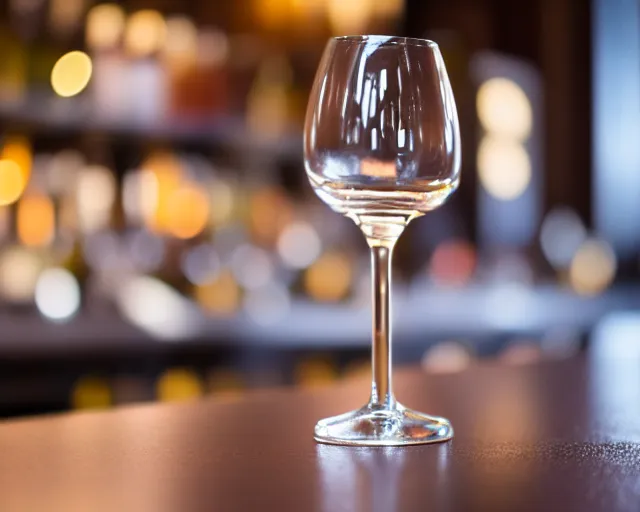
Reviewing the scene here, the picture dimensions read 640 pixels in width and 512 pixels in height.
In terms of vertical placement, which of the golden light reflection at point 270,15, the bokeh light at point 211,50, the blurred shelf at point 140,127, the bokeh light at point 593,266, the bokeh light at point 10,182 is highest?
the golden light reflection at point 270,15

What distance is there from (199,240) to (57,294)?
553mm

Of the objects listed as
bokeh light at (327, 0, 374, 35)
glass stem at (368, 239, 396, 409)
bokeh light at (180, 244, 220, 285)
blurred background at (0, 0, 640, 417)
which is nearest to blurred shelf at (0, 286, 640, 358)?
blurred background at (0, 0, 640, 417)

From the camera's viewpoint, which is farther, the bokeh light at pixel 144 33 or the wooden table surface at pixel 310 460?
the bokeh light at pixel 144 33

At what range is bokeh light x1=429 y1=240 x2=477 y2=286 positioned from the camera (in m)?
3.79

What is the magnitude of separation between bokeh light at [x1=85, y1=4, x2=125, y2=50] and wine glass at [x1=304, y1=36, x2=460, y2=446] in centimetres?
206

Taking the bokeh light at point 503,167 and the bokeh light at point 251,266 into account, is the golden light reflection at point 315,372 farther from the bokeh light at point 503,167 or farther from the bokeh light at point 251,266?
the bokeh light at point 503,167

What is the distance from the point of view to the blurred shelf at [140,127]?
7.96ft

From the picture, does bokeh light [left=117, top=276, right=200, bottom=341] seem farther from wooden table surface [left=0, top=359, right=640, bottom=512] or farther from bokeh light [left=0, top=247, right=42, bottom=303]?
wooden table surface [left=0, top=359, right=640, bottom=512]

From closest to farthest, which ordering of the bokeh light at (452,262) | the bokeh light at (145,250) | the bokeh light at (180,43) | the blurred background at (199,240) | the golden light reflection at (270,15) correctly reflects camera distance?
the blurred background at (199,240) → the bokeh light at (145,250) → the bokeh light at (180,43) → the golden light reflection at (270,15) → the bokeh light at (452,262)

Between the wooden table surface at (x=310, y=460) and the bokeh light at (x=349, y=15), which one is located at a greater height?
the bokeh light at (x=349, y=15)

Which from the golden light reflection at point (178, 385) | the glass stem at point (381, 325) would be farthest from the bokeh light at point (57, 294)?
the glass stem at point (381, 325)

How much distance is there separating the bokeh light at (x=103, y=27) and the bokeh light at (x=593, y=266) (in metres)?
1.87

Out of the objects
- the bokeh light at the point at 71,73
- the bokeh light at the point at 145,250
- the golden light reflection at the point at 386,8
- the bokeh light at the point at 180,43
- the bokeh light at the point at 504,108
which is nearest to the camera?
the bokeh light at the point at 71,73

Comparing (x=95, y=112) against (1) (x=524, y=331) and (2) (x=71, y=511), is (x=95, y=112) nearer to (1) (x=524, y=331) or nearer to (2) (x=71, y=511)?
(1) (x=524, y=331)
